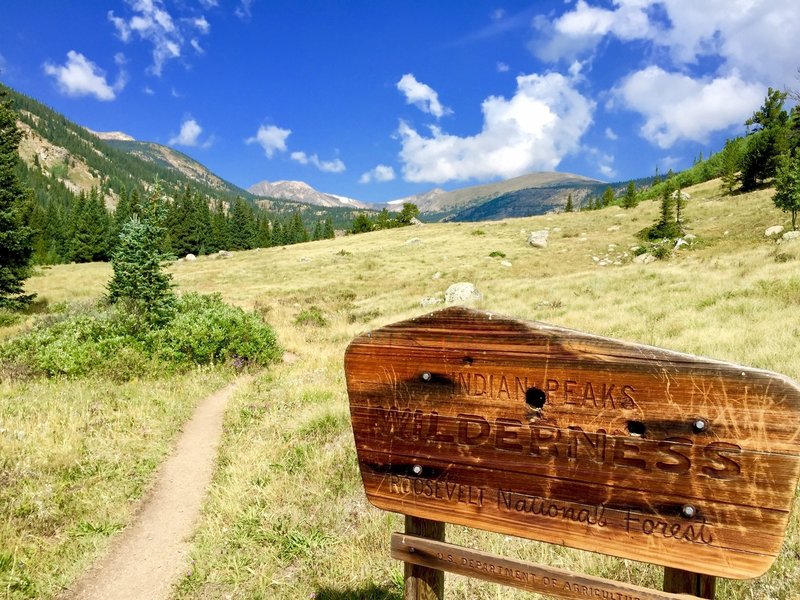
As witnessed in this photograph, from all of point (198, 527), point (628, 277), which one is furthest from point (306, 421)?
point (628, 277)

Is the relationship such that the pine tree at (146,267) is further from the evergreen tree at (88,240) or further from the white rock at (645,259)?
the evergreen tree at (88,240)

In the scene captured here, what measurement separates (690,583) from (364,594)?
3.18 metres

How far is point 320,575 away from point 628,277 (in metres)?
21.0

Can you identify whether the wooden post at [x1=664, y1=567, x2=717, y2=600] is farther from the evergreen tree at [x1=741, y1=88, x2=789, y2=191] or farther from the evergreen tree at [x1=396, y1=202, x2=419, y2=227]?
the evergreen tree at [x1=396, y1=202, x2=419, y2=227]

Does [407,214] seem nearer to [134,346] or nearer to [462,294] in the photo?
[462,294]

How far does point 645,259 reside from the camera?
3138cm

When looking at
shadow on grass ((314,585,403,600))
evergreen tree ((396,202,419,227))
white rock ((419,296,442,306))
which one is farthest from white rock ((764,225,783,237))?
evergreen tree ((396,202,419,227))

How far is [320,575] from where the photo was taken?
15.0 feet

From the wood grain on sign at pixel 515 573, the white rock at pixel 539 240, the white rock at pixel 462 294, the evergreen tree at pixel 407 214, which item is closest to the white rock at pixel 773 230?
the white rock at pixel 539 240

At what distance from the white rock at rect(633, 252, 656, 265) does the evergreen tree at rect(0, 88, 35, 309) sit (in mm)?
35658

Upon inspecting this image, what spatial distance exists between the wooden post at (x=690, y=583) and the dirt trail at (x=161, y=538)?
494 cm

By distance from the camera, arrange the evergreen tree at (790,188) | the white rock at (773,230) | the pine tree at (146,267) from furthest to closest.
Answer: the white rock at (773,230), the evergreen tree at (790,188), the pine tree at (146,267)

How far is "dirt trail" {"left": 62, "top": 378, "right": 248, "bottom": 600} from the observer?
4.85m

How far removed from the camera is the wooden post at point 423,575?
93.4 inches
